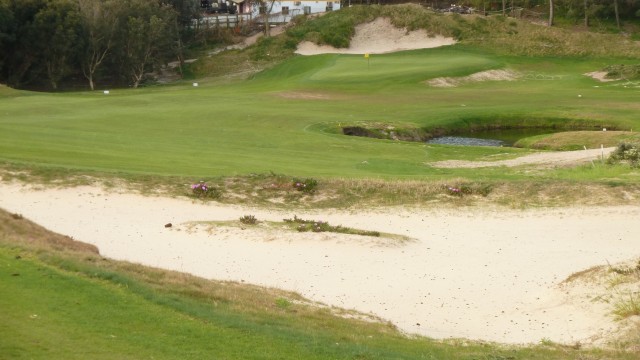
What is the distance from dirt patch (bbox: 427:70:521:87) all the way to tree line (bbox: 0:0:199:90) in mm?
29179

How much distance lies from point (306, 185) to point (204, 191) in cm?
334

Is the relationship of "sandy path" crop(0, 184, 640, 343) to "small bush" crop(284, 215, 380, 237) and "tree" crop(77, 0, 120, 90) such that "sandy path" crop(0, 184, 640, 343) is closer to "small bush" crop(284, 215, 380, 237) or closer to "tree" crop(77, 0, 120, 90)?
"small bush" crop(284, 215, 380, 237)

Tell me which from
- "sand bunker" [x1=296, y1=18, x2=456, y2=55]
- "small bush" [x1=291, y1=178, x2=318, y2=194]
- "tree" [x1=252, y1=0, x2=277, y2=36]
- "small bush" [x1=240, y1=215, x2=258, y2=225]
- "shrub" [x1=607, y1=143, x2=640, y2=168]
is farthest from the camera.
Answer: "tree" [x1=252, y1=0, x2=277, y2=36]

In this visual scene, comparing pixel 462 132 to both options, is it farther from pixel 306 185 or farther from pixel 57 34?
pixel 57 34

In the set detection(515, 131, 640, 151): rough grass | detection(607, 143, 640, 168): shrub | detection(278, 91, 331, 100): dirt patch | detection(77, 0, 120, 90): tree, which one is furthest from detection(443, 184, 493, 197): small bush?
detection(77, 0, 120, 90): tree

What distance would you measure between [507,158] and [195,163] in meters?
14.3

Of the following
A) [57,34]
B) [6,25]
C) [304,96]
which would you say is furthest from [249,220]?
[6,25]

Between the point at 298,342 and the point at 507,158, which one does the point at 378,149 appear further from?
the point at 298,342

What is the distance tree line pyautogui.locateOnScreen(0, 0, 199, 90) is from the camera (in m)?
76.3

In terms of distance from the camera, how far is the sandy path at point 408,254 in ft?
57.9

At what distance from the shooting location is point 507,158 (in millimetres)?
37250

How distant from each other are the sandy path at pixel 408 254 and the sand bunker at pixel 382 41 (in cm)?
6442

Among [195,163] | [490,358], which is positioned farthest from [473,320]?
[195,163]

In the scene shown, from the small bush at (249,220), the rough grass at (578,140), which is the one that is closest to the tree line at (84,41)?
the rough grass at (578,140)
